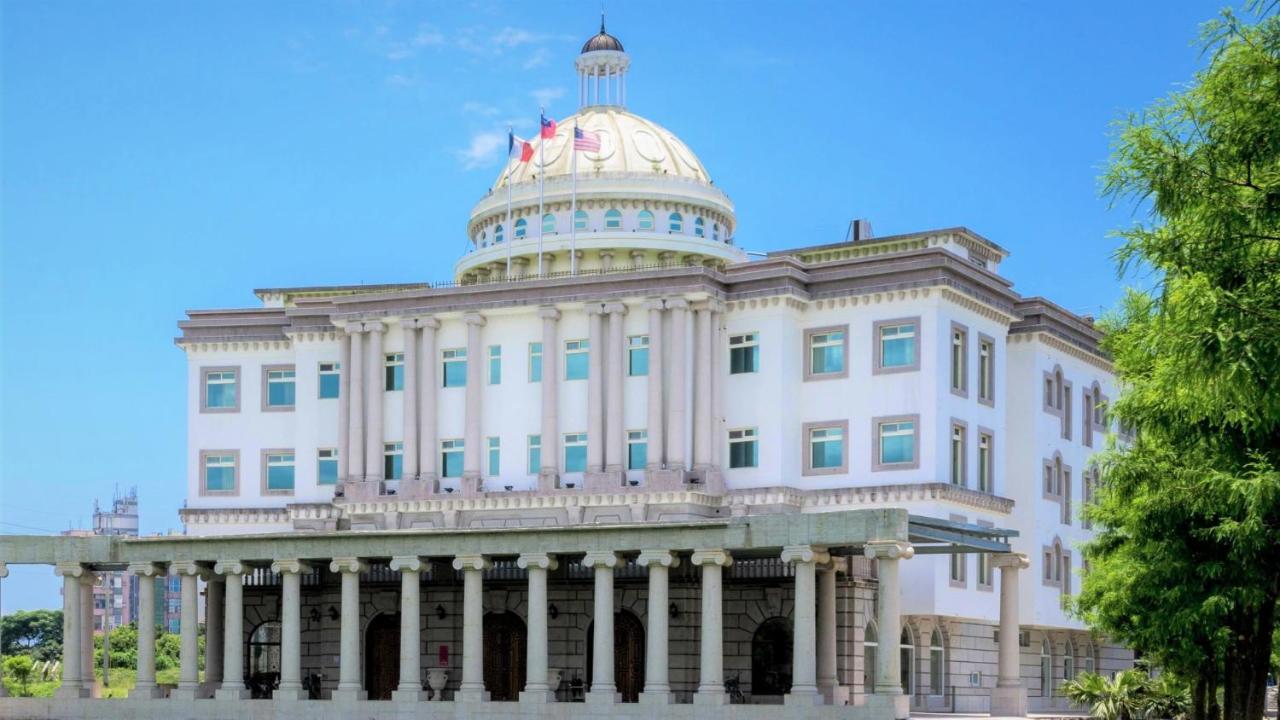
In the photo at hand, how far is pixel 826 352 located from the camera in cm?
7194

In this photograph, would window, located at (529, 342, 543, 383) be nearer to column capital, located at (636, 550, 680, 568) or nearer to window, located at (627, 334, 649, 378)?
window, located at (627, 334, 649, 378)

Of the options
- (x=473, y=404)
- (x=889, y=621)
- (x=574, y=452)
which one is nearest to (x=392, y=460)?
(x=473, y=404)

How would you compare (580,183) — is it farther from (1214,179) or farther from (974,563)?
(1214,179)


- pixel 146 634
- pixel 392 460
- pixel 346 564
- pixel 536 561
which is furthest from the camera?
pixel 392 460

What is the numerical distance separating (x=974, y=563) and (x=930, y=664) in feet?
14.5

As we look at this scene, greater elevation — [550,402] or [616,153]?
[616,153]

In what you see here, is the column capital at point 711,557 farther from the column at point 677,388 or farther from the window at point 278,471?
the window at point 278,471

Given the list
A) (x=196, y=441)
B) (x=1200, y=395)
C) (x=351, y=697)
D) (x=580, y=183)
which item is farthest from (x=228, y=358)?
(x=1200, y=395)

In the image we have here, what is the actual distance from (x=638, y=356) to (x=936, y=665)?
16.0m

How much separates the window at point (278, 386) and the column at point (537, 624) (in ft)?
84.4

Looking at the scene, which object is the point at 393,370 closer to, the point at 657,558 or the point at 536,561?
the point at 536,561

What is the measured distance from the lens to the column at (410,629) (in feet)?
200

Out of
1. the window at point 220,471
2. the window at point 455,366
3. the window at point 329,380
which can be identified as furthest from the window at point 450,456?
the window at point 220,471

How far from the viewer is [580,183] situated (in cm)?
8294
